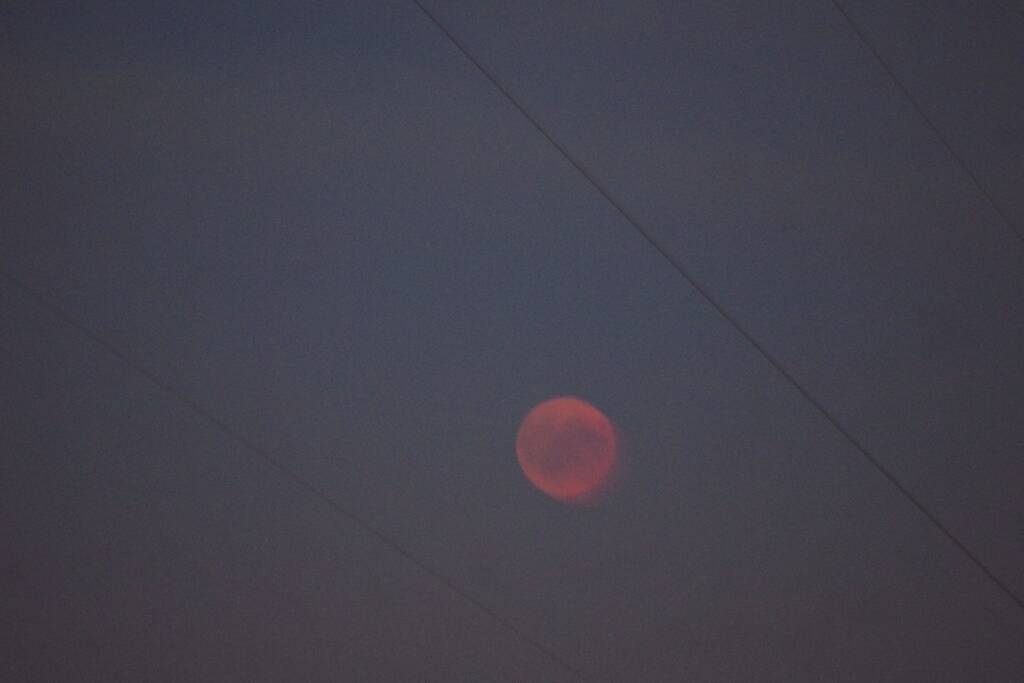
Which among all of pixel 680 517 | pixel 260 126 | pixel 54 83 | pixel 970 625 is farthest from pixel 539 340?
pixel 970 625

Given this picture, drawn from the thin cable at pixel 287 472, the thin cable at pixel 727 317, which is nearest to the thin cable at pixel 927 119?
the thin cable at pixel 727 317

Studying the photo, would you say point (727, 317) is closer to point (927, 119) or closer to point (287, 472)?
point (927, 119)

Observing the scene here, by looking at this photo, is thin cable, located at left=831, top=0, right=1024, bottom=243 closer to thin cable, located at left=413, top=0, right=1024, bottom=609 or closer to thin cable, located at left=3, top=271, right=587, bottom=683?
thin cable, located at left=413, top=0, right=1024, bottom=609

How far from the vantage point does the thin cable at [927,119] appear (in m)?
2.51

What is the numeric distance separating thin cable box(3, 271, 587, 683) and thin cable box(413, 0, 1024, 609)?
0.96 m

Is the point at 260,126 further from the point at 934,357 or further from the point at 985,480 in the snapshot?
the point at 985,480

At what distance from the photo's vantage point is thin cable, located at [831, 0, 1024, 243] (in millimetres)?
2508

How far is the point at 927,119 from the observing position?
8.50 feet

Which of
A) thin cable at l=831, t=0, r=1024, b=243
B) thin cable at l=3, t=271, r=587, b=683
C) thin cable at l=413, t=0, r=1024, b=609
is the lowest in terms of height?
thin cable at l=3, t=271, r=587, b=683

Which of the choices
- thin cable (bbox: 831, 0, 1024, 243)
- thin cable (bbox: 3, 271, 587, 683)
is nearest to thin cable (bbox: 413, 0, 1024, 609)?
thin cable (bbox: 831, 0, 1024, 243)

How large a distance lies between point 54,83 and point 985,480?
2.52 metres

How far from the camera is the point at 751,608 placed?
2.91m

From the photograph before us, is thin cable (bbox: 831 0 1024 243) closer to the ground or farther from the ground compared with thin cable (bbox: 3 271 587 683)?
farther from the ground

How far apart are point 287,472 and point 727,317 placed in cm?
116
